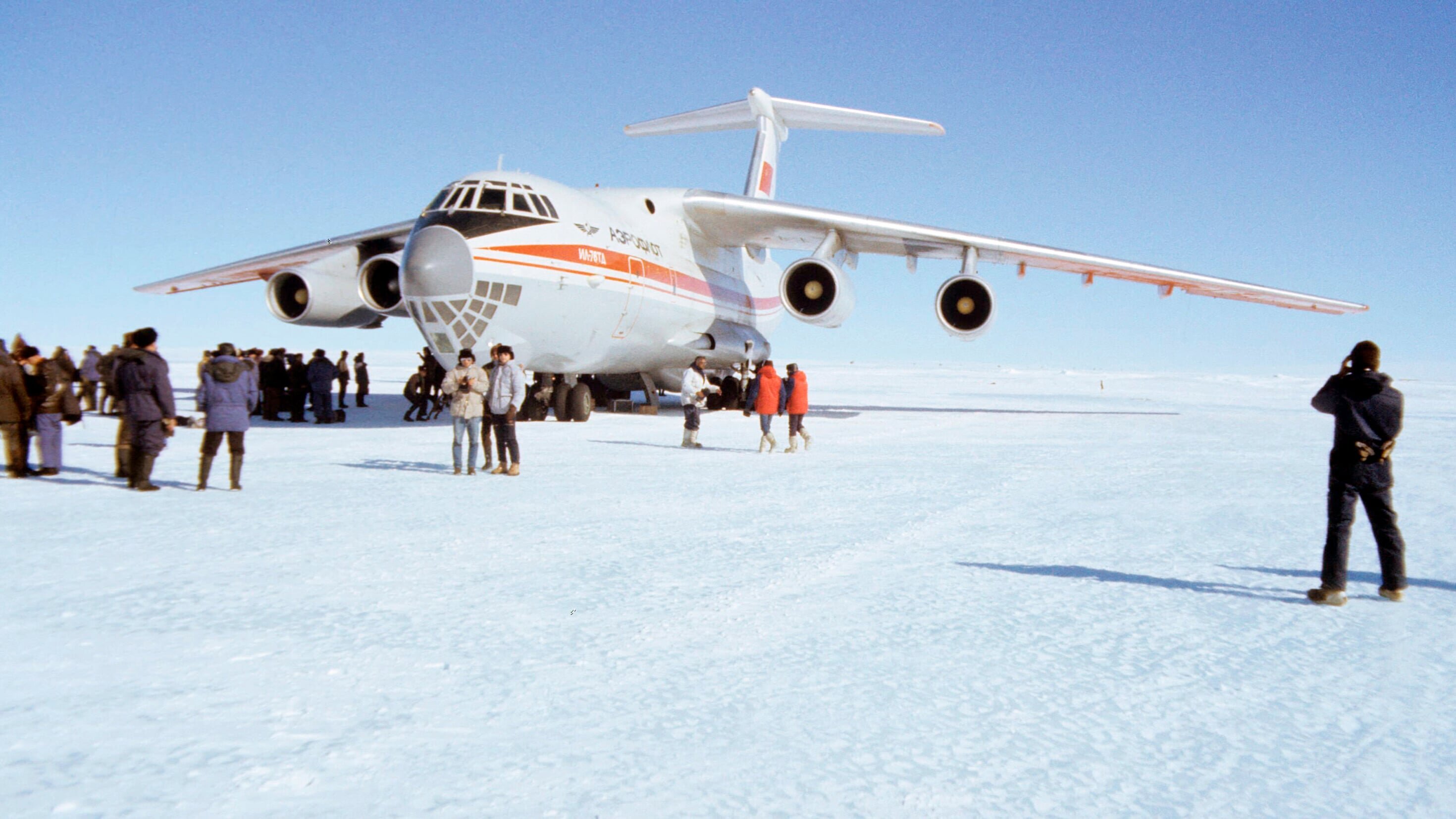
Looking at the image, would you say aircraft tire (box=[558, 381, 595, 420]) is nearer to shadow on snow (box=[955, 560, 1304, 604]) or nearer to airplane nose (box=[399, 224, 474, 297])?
airplane nose (box=[399, 224, 474, 297])

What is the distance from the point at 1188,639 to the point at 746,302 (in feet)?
45.0

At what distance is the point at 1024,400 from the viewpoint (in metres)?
26.6

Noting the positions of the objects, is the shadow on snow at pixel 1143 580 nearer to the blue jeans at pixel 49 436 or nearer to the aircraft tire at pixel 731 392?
the blue jeans at pixel 49 436

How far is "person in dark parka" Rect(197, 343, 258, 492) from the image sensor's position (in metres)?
6.46

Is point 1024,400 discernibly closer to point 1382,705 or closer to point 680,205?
point 680,205

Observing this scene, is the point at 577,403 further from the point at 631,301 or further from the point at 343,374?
the point at 343,374

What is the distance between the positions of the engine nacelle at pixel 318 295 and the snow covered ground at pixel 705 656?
727cm

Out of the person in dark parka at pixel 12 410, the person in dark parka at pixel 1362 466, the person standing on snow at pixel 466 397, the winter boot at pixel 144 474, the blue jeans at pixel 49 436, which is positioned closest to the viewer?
the person in dark parka at pixel 1362 466

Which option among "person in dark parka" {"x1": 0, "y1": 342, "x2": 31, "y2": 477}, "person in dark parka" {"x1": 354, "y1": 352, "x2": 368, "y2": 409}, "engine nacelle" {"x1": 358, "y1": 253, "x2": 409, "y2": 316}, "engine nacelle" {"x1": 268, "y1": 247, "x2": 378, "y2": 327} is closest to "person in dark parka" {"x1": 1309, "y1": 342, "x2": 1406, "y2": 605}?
"person in dark parka" {"x1": 0, "y1": 342, "x2": 31, "y2": 477}

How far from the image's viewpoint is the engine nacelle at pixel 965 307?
1323cm

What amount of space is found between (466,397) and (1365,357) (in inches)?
243

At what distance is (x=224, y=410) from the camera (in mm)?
6473

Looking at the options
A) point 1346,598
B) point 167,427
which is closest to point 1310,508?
point 1346,598

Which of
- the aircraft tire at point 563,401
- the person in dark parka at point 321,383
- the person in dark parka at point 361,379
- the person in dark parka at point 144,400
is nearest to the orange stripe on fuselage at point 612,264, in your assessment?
the aircraft tire at point 563,401
